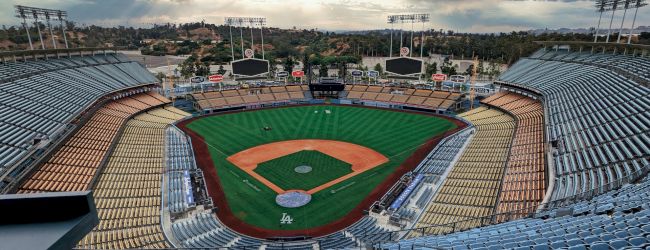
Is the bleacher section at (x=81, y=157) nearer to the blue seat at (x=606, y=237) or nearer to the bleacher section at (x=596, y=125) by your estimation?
the blue seat at (x=606, y=237)

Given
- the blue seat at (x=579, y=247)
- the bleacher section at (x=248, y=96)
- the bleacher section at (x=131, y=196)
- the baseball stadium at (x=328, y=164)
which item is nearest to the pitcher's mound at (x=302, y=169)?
the baseball stadium at (x=328, y=164)

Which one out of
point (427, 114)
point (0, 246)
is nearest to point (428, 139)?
point (427, 114)

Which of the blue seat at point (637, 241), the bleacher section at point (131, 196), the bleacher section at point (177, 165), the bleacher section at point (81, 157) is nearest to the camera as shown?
the blue seat at point (637, 241)

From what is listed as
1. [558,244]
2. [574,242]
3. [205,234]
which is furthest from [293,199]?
[574,242]

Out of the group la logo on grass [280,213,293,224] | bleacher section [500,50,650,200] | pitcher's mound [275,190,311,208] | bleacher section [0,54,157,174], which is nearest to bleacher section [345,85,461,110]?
bleacher section [500,50,650,200]

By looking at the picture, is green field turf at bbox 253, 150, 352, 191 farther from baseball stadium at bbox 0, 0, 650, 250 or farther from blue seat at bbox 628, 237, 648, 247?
blue seat at bbox 628, 237, 648, 247

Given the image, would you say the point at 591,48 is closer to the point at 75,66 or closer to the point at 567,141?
the point at 567,141
